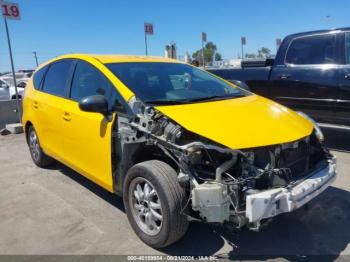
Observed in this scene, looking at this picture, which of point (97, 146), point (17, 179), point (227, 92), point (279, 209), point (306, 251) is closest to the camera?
point (279, 209)

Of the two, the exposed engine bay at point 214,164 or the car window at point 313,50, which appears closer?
the exposed engine bay at point 214,164

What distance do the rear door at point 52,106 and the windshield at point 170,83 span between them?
0.98 meters

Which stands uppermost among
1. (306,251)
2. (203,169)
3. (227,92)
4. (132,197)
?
(227,92)

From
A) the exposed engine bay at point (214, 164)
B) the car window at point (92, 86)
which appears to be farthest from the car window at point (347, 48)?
the car window at point (92, 86)

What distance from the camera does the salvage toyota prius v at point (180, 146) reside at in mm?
2684

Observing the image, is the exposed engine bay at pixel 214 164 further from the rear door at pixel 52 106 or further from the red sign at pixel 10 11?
the red sign at pixel 10 11

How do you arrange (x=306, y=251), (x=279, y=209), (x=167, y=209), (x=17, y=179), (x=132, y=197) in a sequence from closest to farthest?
(x=279, y=209) < (x=167, y=209) < (x=306, y=251) < (x=132, y=197) < (x=17, y=179)

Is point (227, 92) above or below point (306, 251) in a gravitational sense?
above

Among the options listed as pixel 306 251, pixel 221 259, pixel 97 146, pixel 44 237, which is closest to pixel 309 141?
pixel 306 251

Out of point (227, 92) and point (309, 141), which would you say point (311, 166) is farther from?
point (227, 92)

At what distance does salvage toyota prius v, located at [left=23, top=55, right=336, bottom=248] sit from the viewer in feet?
8.80

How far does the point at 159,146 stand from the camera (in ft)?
9.99

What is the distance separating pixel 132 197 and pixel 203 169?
0.80 meters

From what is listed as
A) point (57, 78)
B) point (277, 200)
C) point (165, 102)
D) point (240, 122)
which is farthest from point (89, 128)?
point (277, 200)
